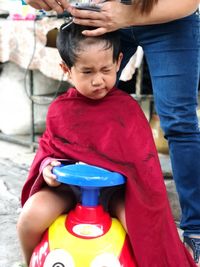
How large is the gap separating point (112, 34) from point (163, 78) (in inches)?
10.6

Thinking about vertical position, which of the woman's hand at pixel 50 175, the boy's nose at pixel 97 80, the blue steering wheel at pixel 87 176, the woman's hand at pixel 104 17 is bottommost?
the woman's hand at pixel 50 175

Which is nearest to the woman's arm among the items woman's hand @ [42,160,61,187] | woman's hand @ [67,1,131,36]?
woman's hand @ [67,1,131,36]

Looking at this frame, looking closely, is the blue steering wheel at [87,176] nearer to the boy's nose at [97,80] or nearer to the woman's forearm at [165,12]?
the boy's nose at [97,80]

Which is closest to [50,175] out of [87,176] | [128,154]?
[87,176]

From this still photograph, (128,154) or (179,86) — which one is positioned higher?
(179,86)

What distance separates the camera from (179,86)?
1.67 meters

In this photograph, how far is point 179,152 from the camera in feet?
5.67

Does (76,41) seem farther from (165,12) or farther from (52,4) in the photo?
(165,12)

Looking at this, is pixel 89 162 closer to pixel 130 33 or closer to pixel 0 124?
pixel 130 33

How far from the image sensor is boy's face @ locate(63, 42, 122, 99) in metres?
1.45

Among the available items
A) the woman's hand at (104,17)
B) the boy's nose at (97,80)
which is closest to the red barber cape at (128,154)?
the boy's nose at (97,80)

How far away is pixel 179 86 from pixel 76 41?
43 centimetres

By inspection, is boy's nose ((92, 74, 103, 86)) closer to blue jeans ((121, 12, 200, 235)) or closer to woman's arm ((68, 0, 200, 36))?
woman's arm ((68, 0, 200, 36))

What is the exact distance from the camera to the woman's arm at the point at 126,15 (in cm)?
148
